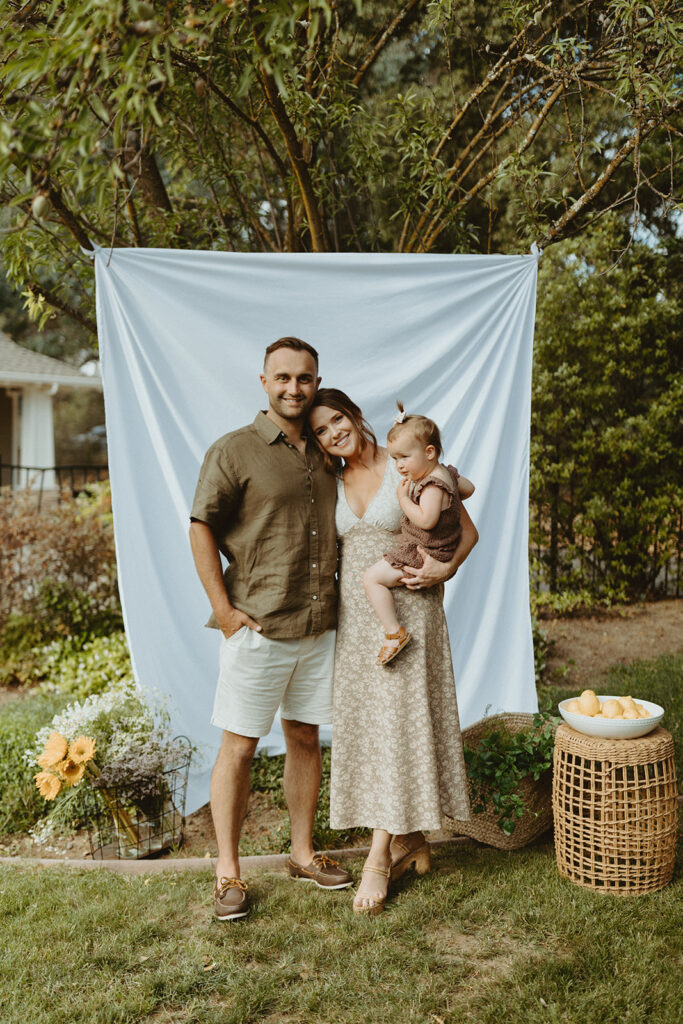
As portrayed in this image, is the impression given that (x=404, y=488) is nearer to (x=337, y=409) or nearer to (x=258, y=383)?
(x=337, y=409)

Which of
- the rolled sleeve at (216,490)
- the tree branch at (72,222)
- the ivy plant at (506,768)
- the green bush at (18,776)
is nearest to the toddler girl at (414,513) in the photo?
the rolled sleeve at (216,490)

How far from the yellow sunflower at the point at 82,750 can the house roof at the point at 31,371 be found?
9148mm

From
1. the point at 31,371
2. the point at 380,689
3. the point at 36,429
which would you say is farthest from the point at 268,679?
the point at 36,429

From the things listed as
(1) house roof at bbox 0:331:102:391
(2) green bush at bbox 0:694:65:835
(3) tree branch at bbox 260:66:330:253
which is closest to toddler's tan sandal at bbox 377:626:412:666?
(2) green bush at bbox 0:694:65:835

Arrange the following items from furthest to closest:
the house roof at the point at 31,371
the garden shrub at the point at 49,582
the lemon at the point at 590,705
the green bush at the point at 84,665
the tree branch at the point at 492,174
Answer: the house roof at the point at 31,371
the garden shrub at the point at 49,582
the green bush at the point at 84,665
the tree branch at the point at 492,174
the lemon at the point at 590,705

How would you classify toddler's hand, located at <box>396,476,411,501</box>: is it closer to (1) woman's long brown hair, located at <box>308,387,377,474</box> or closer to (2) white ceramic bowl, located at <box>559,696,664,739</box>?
(1) woman's long brown hair, located at <box>308,387,377,474</box>

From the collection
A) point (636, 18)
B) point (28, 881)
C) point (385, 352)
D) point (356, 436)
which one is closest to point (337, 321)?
point (385, 352)

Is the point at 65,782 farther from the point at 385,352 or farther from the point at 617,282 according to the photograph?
the point at 617,282

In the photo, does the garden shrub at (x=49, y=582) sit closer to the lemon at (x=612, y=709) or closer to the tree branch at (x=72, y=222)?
the tree branch at (x=72, y=222)

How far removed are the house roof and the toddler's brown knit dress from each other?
9784 millimetres

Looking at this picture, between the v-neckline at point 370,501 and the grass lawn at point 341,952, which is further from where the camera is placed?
the v-neckline at point 370,501

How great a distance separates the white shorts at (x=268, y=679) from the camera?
8.18 ft

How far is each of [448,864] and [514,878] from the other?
24 centimetres

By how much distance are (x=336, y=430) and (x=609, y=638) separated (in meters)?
4.07
